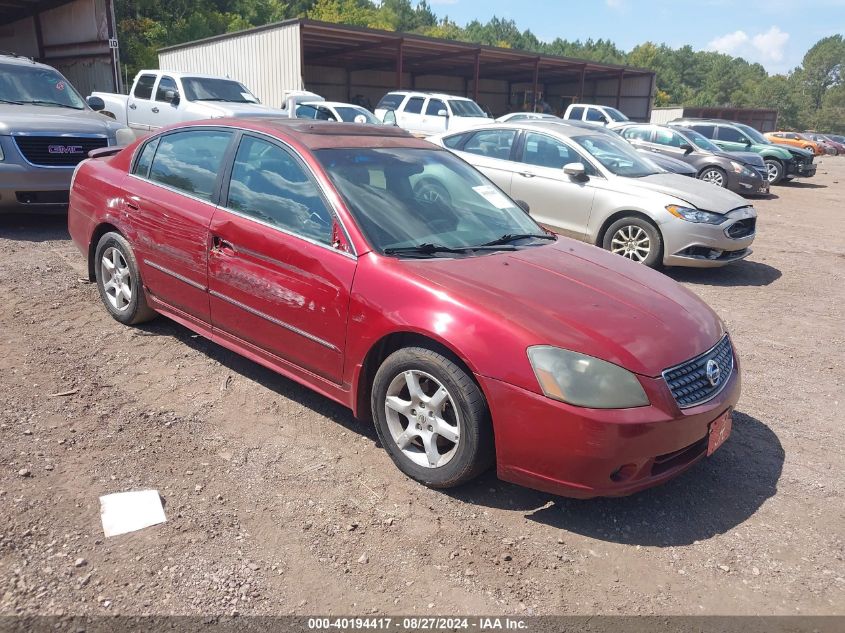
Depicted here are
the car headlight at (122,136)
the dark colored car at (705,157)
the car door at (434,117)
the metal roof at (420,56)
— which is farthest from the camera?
the metal roof at (420,56)

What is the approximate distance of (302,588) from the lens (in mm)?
2529

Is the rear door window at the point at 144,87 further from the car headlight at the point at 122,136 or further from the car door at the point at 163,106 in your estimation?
the car headlight at the point at 122,136

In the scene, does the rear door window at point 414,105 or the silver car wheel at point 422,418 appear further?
the rear door window at point 414,105

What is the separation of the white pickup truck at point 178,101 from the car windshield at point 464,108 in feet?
23.4

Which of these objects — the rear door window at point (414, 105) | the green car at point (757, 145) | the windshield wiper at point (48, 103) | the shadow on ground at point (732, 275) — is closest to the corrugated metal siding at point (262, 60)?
the rear door window at point (414, 105)

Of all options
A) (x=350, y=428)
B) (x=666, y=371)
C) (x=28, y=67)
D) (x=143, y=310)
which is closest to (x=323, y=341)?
(x=350, y=428)

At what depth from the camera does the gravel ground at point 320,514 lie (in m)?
2.54

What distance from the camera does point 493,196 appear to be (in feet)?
14.3

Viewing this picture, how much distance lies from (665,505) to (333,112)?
13803 millimetres

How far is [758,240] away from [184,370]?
9124 millimetres

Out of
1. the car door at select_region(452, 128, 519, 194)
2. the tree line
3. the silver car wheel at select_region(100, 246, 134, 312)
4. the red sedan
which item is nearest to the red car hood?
the red sedan

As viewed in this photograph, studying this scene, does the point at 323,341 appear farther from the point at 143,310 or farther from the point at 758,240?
the point at 758,240

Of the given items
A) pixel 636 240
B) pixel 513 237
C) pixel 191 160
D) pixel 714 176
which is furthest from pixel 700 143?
pixel 191 160

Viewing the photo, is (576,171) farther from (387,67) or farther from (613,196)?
(387,67)
